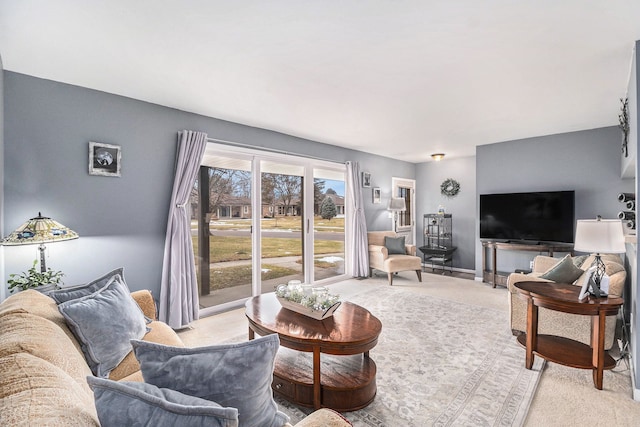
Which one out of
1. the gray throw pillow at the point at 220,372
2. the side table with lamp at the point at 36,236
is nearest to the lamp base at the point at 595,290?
the gray throw pillow at the point at 220,372

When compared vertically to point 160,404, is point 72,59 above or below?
above

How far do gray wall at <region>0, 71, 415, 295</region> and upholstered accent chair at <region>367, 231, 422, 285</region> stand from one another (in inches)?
142

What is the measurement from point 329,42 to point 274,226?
2872 millimetres

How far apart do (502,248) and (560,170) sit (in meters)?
1.49

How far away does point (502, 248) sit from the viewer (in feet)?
16.1

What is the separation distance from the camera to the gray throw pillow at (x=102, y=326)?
1490mm

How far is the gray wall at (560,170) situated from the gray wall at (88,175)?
478 centimetres

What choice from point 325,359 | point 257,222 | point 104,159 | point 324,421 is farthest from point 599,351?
point 104,159

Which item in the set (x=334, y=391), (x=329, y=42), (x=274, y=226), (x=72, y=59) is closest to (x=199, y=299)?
(x=274, y=226)

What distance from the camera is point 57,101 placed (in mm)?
2717

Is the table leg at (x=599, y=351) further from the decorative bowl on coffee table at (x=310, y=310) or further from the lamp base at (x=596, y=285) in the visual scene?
the decorative bowl on coffee table at (x=310, y=310)

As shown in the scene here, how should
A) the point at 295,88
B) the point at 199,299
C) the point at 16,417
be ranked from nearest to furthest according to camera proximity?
the point at 16,417, the point at 295,88, the point at 199,299

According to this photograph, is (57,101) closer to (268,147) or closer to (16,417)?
(268,147)

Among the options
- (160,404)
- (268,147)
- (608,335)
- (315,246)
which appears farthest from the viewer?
(315,246)
